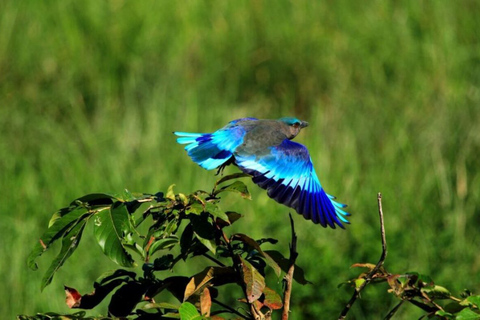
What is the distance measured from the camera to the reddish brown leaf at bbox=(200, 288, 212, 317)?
5.37 feet

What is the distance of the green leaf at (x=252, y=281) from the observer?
163 centimetres

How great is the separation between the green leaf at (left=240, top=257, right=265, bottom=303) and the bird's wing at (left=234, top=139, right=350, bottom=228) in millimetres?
460

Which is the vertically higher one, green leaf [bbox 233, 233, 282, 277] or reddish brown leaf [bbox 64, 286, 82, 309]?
green leaf [bbox 233, 233, 282, 277]

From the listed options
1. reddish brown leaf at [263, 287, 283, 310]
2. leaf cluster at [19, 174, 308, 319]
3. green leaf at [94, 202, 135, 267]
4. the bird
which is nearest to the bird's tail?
the bird

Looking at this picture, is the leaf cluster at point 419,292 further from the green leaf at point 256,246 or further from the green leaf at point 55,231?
the green leaf at point 55,231

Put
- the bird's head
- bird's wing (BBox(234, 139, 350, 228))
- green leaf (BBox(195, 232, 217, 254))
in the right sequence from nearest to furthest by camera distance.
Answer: green leaf (BBox(195, 232, 217, 254)) < bird's wing (BBox(234, 139, 350, 228)) < the bird's head

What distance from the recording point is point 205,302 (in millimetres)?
1665

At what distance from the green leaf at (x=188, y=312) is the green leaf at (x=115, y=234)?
13 centimetres

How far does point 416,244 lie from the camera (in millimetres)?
4520

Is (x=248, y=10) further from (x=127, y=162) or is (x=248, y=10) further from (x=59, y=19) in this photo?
(x=127, y=162)

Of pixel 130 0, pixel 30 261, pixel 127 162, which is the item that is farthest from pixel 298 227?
pixel 30 261

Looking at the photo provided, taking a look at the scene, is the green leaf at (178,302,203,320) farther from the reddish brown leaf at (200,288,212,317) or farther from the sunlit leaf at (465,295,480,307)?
the sunlit leaf at (465,295,480,307)

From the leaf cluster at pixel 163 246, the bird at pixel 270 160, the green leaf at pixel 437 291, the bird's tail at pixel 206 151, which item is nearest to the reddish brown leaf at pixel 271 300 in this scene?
the leaf cluster at pixel 163 246

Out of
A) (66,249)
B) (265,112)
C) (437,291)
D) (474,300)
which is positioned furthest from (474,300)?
(265,112)
